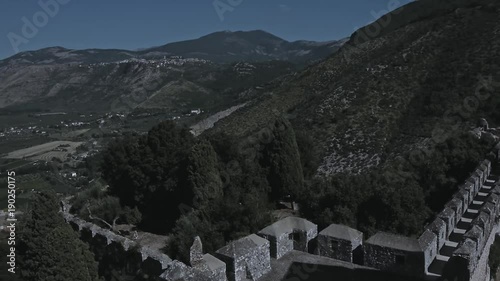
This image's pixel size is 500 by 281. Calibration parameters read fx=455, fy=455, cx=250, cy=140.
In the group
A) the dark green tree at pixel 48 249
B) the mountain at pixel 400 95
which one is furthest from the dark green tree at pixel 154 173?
the dark green tree at pixel 48 249

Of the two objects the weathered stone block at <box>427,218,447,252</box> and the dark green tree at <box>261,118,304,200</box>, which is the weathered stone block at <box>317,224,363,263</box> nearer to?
the weathered stone block at <box>427,218,447,252</box>

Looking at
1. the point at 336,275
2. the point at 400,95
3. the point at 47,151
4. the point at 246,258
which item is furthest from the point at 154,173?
the point at 47,151

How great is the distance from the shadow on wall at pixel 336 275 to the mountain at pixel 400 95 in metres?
21.8

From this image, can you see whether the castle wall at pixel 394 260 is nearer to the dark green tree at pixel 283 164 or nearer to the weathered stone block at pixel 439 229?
the weathered stone block at pixel 439 229

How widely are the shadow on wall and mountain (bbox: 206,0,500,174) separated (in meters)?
21.8

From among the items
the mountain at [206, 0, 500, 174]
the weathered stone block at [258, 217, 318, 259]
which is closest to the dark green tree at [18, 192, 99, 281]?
the weathered stone block at [258, 217, 318, 259]

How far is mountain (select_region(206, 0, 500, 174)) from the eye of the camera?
3672 cm

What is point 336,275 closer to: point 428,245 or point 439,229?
point 428,245

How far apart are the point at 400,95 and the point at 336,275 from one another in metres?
37.8

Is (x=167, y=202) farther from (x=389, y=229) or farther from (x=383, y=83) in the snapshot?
(x=383, y=83)

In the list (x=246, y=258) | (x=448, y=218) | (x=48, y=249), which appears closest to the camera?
(x=246, y=258)

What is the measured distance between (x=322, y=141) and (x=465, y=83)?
1421 cm

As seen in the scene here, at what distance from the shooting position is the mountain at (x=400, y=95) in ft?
120

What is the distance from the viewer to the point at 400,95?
45031 millimetres
